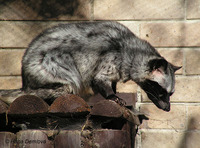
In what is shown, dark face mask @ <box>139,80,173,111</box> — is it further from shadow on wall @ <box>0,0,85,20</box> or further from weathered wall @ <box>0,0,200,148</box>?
shadow on wall @ <box>0,0,85,20</box>

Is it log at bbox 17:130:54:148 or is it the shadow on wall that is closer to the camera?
log at bbox 17:130:54:148

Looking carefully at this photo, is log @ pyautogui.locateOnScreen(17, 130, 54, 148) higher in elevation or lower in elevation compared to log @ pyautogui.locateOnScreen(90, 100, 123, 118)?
lower

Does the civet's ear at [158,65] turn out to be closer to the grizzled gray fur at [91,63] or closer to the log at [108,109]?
the grizzled gray fur at [91,63]

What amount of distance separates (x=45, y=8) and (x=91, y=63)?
3.95 feet

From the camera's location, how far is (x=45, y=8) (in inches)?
181

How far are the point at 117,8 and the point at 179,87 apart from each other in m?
1.23

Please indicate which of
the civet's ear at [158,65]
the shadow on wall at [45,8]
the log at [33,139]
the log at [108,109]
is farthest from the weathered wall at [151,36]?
the log at [33,139]

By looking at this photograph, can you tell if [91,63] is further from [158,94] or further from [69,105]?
[69,105]

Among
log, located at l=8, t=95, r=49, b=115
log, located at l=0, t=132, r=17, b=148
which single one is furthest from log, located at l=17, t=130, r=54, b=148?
log, located at l=8, t=95, r=49, b=115

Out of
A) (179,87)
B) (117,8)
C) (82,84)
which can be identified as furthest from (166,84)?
(117,8)

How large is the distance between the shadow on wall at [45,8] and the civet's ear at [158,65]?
1.15 meters

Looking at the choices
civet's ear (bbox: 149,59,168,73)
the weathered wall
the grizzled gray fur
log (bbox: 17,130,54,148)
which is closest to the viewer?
log (bbox: 17,130,54,148)

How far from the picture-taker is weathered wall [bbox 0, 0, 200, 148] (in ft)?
14.6

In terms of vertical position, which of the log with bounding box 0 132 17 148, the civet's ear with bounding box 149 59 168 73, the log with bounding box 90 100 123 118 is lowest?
the log with bounding box 0 132 17 148
